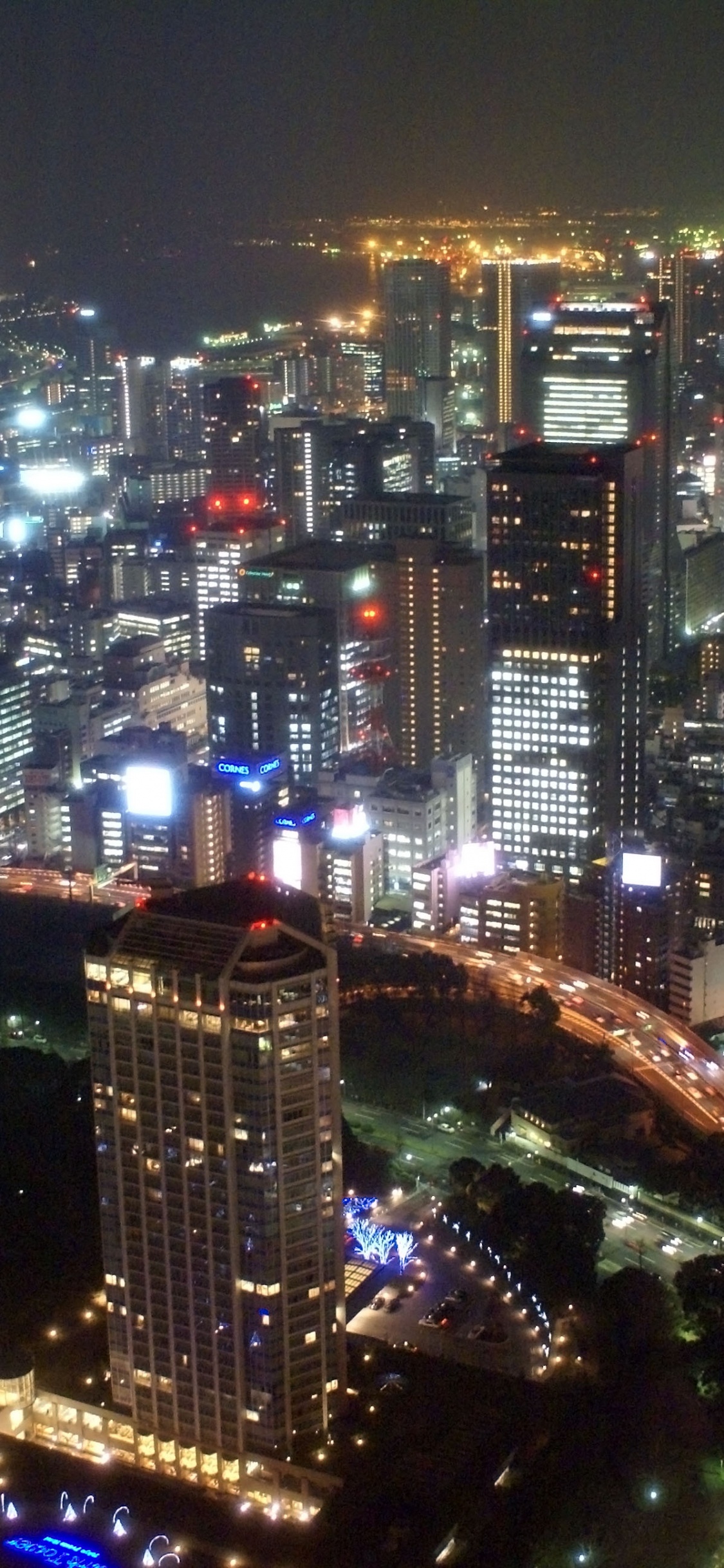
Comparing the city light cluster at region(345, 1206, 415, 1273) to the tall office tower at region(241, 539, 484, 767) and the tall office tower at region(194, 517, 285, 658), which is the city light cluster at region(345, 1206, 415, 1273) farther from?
the tall office tower at region(194, 517, 285, 658)

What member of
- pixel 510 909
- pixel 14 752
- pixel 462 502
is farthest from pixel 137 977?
pixel 462 502

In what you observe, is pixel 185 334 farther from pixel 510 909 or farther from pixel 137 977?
pixel 137 977

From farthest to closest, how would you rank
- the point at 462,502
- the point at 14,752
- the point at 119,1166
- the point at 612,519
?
1. the point at 462,502
2. the point at 14,752
3. the point at 612,519
4. the point at 119,1166

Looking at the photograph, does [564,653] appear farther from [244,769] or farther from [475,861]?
[244,769]

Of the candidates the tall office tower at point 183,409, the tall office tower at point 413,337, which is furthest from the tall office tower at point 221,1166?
the tall office tower at point 183,409

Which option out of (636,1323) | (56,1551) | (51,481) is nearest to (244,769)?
(636,1323)
